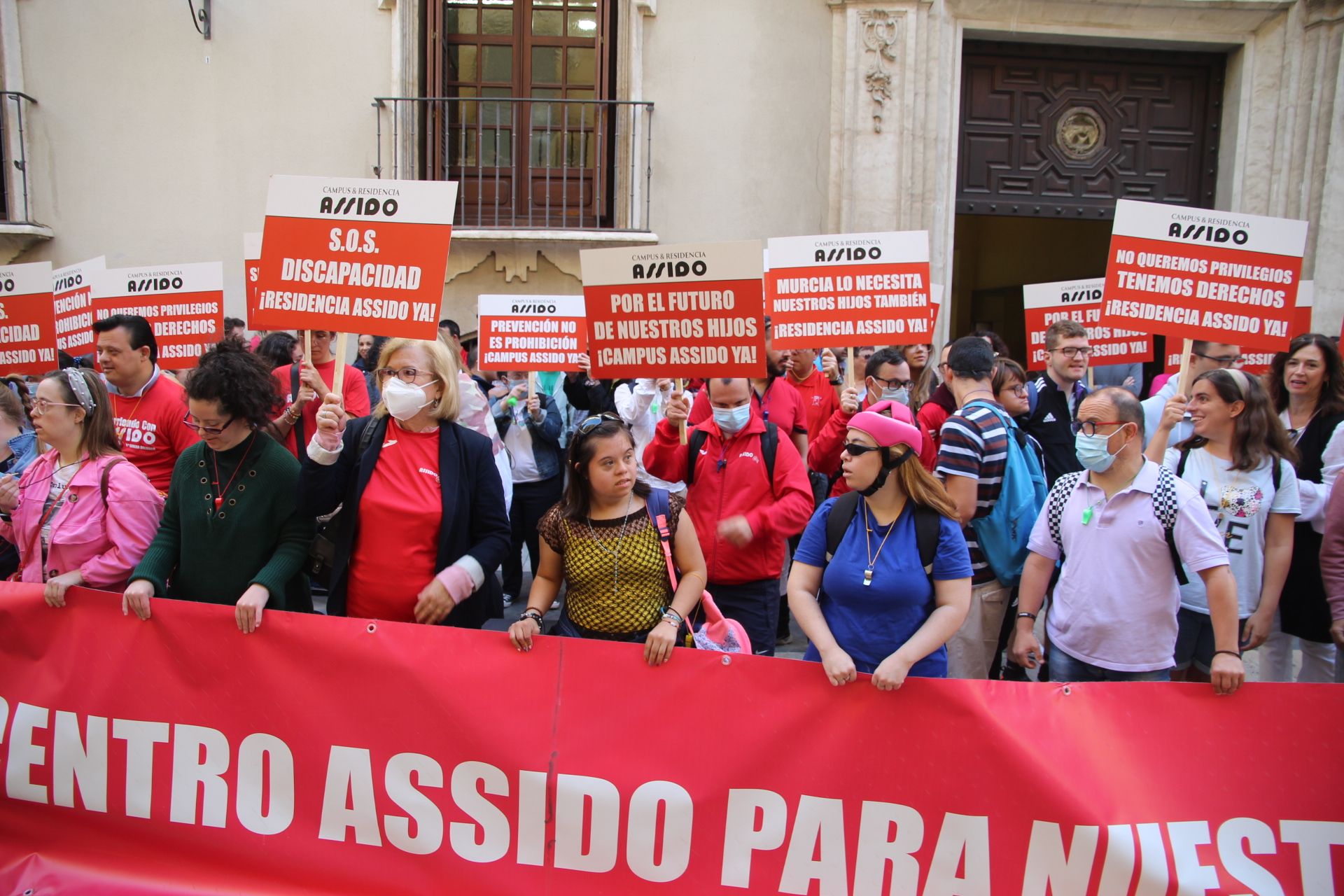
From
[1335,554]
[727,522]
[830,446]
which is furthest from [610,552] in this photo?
[1335,554]

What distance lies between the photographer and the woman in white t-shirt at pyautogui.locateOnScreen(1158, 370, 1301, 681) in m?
3.84

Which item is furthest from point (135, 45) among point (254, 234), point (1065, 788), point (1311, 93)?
point (1311, 93)

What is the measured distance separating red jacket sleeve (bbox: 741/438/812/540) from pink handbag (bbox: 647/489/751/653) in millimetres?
566

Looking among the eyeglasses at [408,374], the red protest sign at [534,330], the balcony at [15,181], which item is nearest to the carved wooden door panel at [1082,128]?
the red protest sign at [534,330]

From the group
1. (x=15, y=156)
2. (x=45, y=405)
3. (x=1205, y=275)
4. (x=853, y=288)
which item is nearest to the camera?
(x=45, y=405)

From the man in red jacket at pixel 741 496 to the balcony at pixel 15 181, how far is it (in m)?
9.03

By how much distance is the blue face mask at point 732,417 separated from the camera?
4129mm

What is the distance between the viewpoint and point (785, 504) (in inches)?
159

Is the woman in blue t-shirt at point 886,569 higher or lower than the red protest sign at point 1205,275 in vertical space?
lower

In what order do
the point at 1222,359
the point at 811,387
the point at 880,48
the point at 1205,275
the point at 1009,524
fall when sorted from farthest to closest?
the point at 880,48
the point at 811,387
the point at 1222,359
the point at 1205,275
the point at 1009,524

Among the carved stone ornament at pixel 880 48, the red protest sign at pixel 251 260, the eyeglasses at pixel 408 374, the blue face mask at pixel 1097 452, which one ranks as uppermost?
the carved stone ornament at pixel 880 48

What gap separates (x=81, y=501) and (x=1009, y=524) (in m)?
3.55

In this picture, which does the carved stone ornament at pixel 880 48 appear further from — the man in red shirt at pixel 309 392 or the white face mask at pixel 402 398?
the white face mask at pixel 402 398

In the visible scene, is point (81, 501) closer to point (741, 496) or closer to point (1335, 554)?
point (741, 496)
